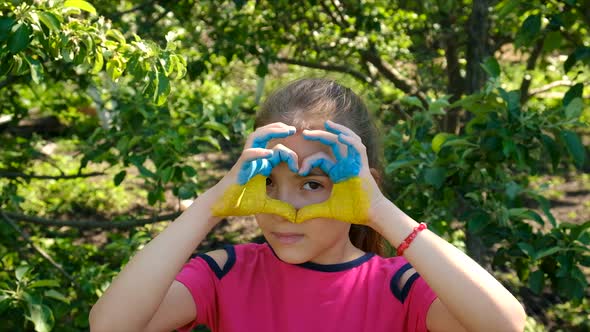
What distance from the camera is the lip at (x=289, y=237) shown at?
1.70m

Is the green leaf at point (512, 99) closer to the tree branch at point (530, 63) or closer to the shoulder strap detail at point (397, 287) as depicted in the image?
the shoulder strap detail at point (397, 287)

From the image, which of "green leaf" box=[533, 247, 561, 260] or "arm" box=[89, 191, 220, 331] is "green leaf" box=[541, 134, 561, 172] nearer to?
"green leaf" box=[533, 247, 561, 260]

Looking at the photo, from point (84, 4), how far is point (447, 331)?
1268 mm

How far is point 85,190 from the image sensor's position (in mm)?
5652

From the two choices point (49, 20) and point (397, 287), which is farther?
point (49, 20)

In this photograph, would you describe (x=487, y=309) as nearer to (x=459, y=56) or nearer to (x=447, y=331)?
(x=447, y=331)

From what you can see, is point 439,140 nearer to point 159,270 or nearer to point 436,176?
point 436,176

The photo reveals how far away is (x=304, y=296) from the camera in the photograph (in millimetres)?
1772

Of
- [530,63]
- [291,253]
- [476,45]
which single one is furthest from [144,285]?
[530,63]

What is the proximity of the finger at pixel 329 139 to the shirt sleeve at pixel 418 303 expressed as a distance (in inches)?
13.8

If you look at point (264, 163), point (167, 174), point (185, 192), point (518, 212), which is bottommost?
point (185, 192)

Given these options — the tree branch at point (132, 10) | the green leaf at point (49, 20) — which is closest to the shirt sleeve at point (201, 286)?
the green leaf at point (49, 20)

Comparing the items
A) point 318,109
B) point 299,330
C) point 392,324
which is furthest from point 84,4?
point 392,324

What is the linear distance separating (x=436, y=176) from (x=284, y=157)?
101 centimetres
